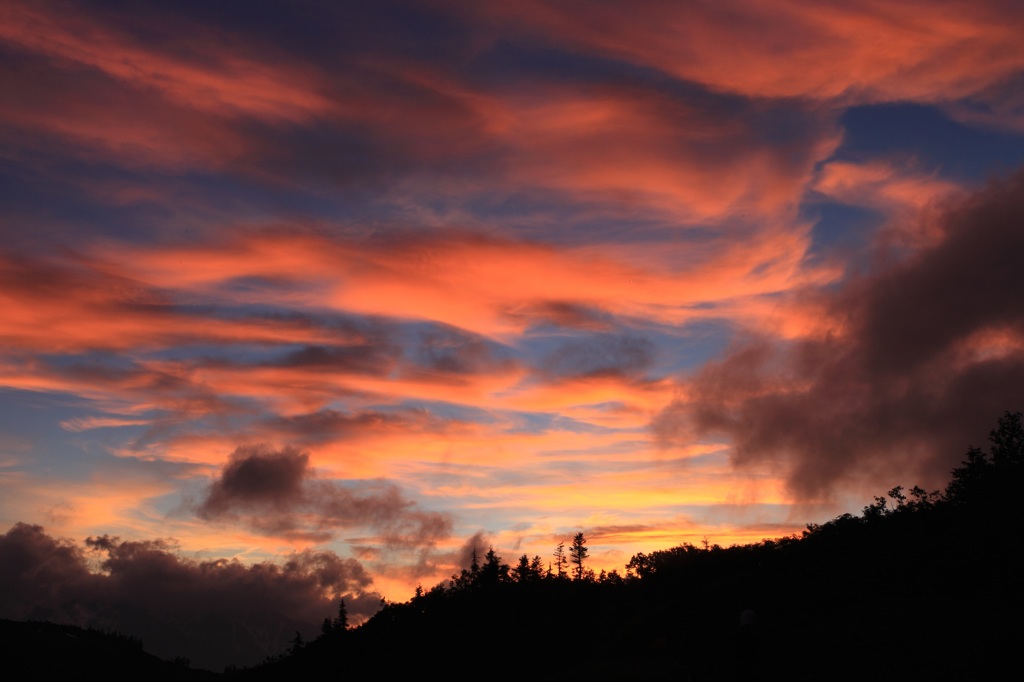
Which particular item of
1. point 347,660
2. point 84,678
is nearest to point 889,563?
point 347,660

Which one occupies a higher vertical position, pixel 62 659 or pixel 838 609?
pixel 838 609

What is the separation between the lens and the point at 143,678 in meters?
183

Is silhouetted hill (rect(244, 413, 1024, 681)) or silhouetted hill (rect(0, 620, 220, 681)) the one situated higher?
silhouetted hill (rect(244, 413, 1024, 681))

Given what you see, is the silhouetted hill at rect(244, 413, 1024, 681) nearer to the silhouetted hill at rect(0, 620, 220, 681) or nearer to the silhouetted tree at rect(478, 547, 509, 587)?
the silhouetted tree at rect(478, 547, 509, 587)

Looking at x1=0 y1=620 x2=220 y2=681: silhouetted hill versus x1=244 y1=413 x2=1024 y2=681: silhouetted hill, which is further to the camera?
x1=0 y1=620 x2=220 y2=681: silhouetted hill

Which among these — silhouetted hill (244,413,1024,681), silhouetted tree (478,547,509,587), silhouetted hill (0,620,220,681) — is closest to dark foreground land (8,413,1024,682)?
silhouetted hill (244,413,1024,681)

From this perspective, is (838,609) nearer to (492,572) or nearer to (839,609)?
(839,609)

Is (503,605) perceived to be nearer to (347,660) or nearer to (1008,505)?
(347,660)

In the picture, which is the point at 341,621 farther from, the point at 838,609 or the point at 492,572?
the point at 838,609

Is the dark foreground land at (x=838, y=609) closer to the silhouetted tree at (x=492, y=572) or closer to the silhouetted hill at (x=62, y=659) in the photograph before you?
the silhouetted tree at (x=492, y=572)

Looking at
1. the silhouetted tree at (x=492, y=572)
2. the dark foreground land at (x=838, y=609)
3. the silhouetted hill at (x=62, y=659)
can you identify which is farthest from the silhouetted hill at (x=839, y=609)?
the silhouetted hill at (x=62, y=659)

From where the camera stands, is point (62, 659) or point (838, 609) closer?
point (838, 609)

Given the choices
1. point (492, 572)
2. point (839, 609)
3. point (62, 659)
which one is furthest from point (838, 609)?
point (62, 659)

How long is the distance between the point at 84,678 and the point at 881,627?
194m
